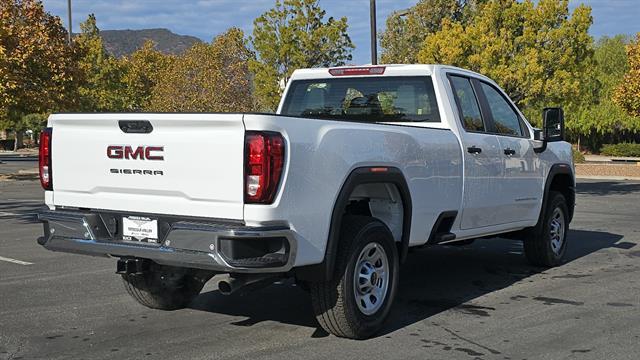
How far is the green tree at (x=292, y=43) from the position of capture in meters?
26.4

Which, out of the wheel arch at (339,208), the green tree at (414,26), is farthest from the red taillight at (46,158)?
the green tree at (414,26)

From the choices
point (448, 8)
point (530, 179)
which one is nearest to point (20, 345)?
point (530, 179)

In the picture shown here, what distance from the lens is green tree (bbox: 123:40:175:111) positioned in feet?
170

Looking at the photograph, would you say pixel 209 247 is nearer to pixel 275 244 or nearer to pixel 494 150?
pixel 275 244

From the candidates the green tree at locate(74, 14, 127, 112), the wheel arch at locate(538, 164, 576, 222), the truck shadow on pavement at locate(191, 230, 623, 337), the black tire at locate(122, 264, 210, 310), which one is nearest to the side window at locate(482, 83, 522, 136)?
the wheel arch at locate(538, 164, 576, 222)

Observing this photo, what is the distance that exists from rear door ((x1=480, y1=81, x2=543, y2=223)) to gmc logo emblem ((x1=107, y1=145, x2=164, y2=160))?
3.64 meters

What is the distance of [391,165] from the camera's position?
→ 17.9ft

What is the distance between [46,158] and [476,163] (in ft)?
11.9

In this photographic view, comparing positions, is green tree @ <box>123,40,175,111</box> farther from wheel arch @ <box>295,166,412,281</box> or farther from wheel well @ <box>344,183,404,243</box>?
wheel arch @ <box>295,166,412,281</box>

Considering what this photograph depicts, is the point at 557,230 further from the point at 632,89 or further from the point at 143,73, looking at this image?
the point at 143,73

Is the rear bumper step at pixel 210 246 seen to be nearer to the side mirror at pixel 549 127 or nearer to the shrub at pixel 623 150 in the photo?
the side mirror at pixel 549 127

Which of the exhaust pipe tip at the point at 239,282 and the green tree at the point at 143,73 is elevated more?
the green tree at the point at 143,73

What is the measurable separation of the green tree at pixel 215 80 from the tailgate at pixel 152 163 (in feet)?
84.8

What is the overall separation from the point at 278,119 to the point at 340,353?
1676 millimetres
